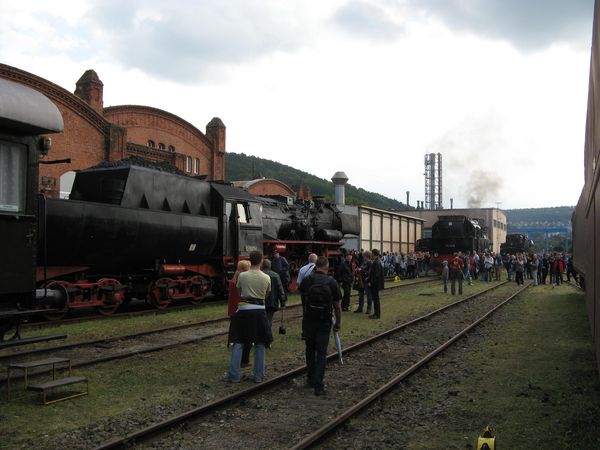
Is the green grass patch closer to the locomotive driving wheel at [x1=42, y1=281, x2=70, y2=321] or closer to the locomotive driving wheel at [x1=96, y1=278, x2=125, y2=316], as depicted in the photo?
the locomotive driving wheel at [x1=42, y1=281, x2=70, y2=321]

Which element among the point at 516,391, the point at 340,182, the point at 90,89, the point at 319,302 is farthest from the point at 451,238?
the point at 319,302

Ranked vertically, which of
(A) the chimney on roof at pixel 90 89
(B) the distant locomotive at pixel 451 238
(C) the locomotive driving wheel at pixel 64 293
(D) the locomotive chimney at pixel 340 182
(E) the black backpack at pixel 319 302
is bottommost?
(C) the locomotive driving wheel at pixel 64 293

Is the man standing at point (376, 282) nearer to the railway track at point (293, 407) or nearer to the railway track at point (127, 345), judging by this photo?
the railway track at point (293, 407)

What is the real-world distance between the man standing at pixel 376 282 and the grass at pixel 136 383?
4.54 feet

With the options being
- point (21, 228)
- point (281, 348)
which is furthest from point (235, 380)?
point (21, 228)

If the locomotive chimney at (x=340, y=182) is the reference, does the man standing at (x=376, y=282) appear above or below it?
below

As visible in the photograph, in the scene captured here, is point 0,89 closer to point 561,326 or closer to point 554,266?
point 561,326

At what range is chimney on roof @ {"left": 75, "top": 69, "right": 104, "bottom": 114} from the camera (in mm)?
27355

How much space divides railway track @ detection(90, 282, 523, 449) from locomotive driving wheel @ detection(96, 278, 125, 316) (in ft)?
20.1

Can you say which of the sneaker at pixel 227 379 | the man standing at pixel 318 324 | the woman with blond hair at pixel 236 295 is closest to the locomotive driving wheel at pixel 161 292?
the woman with blond hair at pixel 236 295

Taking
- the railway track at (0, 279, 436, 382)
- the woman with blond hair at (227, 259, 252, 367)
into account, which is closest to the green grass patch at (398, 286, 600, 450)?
the woman with blond hair at (227, 259, 252, 367)

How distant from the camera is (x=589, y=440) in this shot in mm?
5457

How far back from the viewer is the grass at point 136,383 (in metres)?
5.88

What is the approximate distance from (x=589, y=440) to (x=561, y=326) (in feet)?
27.1
